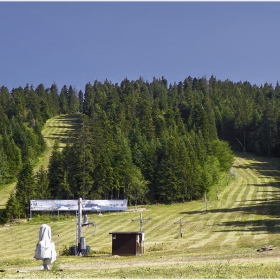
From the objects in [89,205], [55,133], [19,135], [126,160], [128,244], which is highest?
[55,133]

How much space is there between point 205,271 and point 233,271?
1.31m

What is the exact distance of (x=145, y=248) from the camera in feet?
130

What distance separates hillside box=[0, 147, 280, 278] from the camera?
2170 cm

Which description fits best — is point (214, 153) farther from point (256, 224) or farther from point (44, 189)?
point (256, 224)

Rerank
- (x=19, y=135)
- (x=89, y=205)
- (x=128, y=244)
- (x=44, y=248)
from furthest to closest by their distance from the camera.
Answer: (x=19, y=135) → (x=89, y=205) → (x=128, y=244) → (x=44, y=248)

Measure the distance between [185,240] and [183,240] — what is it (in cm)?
20

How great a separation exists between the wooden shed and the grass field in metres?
0.89

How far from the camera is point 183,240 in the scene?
44.8m

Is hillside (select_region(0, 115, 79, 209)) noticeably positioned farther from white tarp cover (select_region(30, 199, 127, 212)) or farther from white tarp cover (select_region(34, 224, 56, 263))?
white tarp cover (select_region(34, 224, 56, 263))

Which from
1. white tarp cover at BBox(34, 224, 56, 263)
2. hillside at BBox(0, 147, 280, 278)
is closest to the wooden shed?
hillside at BBox(0, 147, 280, 278)

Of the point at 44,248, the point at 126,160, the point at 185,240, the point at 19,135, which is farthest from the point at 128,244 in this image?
the point at 19,135

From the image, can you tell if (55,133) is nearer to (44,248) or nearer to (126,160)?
(126,160)

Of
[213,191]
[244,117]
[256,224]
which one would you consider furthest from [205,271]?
[244,117]

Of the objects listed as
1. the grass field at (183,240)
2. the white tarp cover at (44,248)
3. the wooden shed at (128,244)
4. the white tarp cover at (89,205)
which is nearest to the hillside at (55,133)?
the grass field at (183,240)
